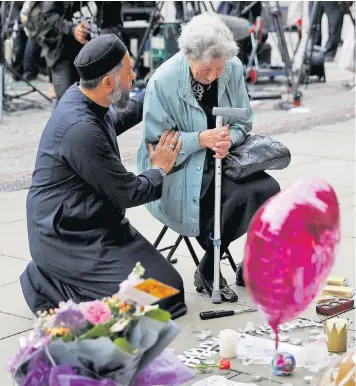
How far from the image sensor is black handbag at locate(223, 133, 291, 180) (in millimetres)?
4906

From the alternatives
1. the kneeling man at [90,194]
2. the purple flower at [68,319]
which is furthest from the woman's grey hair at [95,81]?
the purple flower at [68,319]

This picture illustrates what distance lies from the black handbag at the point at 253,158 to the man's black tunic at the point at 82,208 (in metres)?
0.45

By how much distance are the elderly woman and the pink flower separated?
2.09 m

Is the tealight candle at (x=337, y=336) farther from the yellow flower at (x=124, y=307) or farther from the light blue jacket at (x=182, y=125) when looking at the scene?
the yellow flower at (x=124, y=307)

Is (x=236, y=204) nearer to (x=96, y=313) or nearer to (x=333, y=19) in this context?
(x=96, y=313)

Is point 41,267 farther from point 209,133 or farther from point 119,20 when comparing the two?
point 119,20

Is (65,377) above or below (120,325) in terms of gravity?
below

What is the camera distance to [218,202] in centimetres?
486

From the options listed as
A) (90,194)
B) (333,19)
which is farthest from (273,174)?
(333,19)

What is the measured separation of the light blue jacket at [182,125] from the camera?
491 cm

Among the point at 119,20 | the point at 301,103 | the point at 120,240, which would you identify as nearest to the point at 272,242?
the point at 120,240

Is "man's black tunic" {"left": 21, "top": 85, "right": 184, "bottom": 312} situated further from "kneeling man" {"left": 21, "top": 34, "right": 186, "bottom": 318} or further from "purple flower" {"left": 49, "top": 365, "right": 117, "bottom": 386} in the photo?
"purple flower" {"left": 49, "top": 365, "right": 117, "bottom": 386}

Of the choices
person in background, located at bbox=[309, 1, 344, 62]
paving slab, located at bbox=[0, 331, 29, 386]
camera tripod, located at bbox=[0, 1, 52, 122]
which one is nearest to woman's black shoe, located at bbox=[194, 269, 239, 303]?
paving slab, located at bbox=[0, 331, 29, 386]

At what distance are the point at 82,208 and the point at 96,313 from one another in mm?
1818
